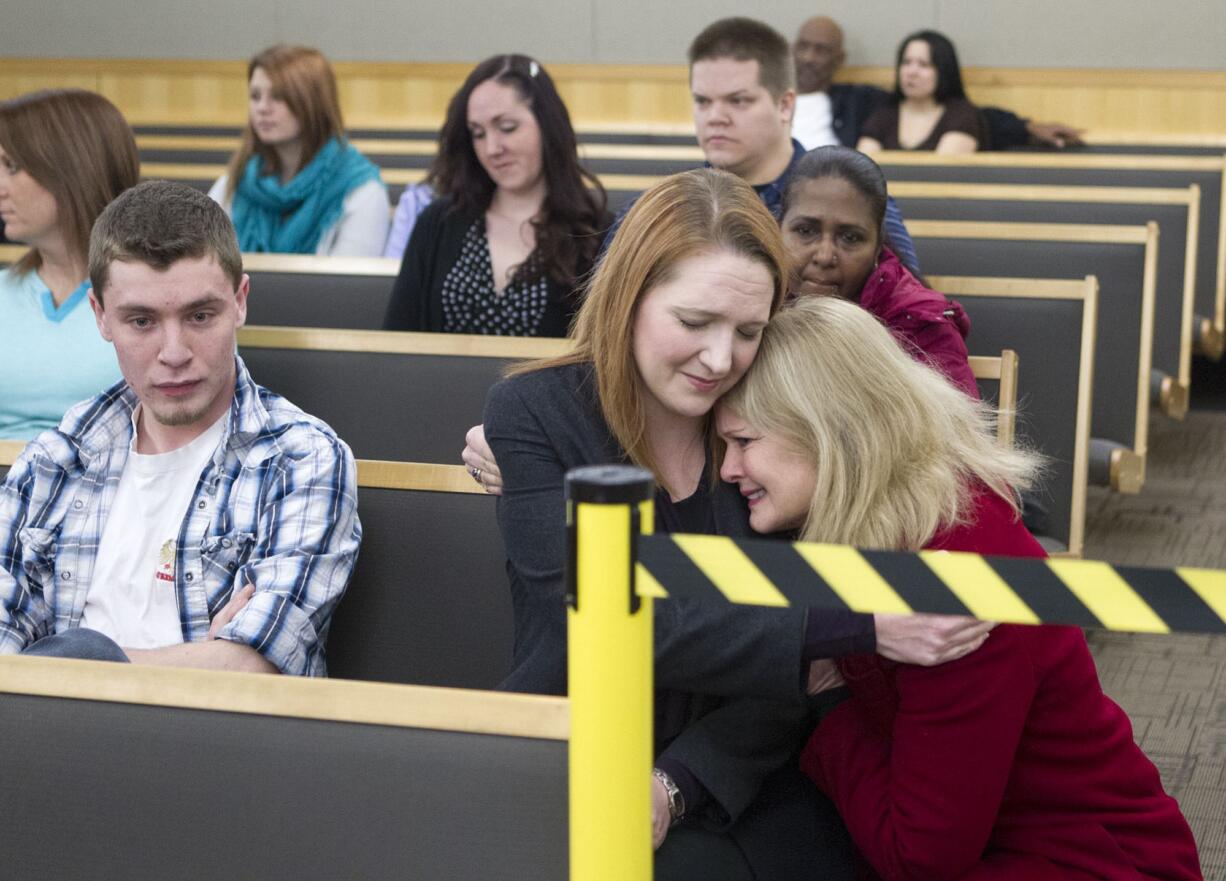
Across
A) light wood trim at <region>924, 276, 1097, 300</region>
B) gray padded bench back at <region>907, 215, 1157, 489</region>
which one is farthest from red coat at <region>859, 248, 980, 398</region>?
gray padded bench back at <region>907, 215, 1157, 489</region>

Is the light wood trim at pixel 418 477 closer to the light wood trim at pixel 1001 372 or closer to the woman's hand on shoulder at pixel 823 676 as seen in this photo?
the woman's hand on shoulder at pixel 823 676

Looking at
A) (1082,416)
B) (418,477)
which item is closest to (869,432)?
(418,477)

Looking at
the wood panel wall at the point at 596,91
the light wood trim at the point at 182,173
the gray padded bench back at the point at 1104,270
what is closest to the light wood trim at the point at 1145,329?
the gray padded bench back at the point at 1104,270

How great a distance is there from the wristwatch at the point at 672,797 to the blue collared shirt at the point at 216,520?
1.62 ft

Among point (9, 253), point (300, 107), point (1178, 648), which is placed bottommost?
point (1178, 648)

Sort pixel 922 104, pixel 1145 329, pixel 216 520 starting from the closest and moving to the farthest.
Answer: pixel 216 520 → pixel 1145 329 → pixel 922 104

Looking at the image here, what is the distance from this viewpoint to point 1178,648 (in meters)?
3.32

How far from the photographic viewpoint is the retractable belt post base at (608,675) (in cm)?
110

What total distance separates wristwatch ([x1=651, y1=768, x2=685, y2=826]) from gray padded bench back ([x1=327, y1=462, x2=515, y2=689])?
1.50 ft

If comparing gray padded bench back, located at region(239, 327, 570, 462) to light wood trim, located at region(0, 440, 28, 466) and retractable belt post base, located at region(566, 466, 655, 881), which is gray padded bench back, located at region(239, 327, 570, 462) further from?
retractable belt post base, located at region(566, 466, 655, 881)

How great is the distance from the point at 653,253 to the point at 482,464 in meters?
0.42

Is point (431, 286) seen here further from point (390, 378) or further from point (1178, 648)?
point (1178, 648)

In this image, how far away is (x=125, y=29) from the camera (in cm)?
888

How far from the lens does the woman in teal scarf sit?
164 inches
